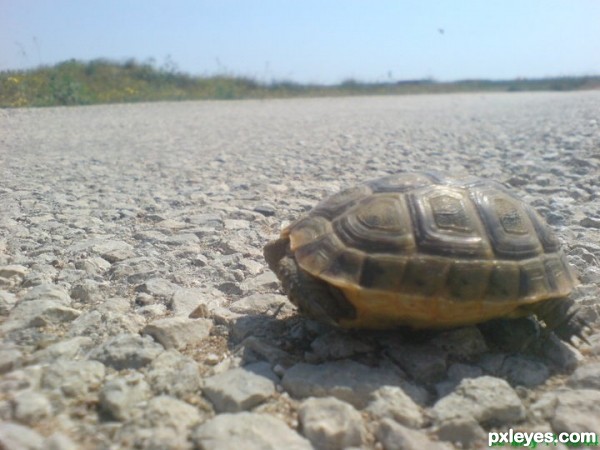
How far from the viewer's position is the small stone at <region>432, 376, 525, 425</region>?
236cm

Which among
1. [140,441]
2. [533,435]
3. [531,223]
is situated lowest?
[533,435]

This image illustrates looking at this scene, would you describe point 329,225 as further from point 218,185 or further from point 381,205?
point 218,185

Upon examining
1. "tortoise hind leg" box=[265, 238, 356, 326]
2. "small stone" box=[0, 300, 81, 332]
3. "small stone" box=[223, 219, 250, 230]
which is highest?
"tortoise hind leg" box=[265, 238, 356, 326]

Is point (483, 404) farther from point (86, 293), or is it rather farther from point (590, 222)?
point (590, 222)

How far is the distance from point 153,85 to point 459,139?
766 inches

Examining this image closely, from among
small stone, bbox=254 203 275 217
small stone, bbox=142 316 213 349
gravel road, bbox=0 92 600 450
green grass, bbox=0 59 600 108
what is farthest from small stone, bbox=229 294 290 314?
green grass, bbox=0 59 600 108

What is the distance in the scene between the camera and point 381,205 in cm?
308

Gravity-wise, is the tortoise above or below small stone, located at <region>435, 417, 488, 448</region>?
above

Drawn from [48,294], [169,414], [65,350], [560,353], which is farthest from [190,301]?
[560,353]

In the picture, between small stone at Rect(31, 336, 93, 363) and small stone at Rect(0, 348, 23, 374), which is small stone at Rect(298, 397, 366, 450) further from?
small stone at Rect(0, 348, 23, 374)

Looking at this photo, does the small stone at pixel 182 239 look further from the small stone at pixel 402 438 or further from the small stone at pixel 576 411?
the small stone at pixel 576 411

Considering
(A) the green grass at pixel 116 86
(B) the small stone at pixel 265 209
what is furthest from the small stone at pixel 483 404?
(A) the green grass at pixel 116 86

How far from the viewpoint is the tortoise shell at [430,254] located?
2805 mm

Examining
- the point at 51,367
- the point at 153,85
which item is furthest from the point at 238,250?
the point at 153,85
